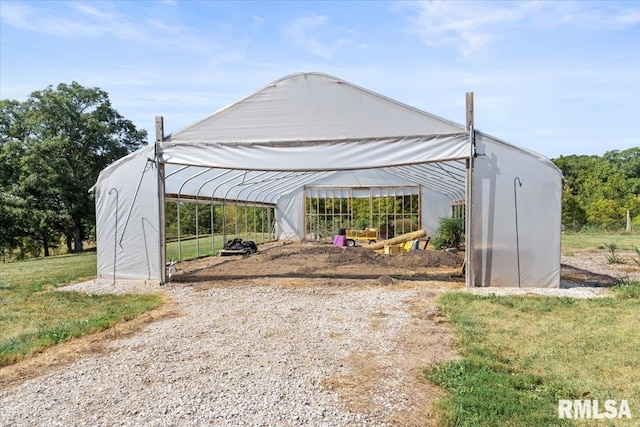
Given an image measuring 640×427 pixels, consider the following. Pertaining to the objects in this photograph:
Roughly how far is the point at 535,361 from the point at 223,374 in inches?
116

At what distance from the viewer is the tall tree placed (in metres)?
23.1

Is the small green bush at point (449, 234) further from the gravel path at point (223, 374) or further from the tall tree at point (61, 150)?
the tall tree at point (61, 150)

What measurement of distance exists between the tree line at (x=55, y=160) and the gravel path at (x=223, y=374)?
65.1 ft

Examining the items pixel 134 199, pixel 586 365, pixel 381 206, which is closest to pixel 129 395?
pixel 586 365

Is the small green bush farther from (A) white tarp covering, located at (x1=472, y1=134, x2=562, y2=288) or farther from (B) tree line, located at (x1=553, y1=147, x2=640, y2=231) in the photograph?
(B) tree line, located at (x1=553, y1=147, x2=640, y2=231)

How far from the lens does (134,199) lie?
9.77 m

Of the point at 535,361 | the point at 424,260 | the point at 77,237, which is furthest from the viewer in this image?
the point at 77,237

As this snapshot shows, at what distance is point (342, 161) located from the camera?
9133 millimetres

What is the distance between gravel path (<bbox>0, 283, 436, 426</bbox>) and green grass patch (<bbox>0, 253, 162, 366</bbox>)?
78 centimetres

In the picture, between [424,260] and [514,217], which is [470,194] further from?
[424,260]

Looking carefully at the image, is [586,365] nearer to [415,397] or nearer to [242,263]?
[415,397]

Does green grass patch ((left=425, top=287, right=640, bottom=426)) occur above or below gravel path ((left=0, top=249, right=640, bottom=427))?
above

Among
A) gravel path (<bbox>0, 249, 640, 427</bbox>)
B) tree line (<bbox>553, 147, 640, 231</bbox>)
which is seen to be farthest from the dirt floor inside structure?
tree line (<bbox>553, 147, 640, 231</bbox>)

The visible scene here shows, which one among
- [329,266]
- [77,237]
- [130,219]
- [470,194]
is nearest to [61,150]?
[77,237]
